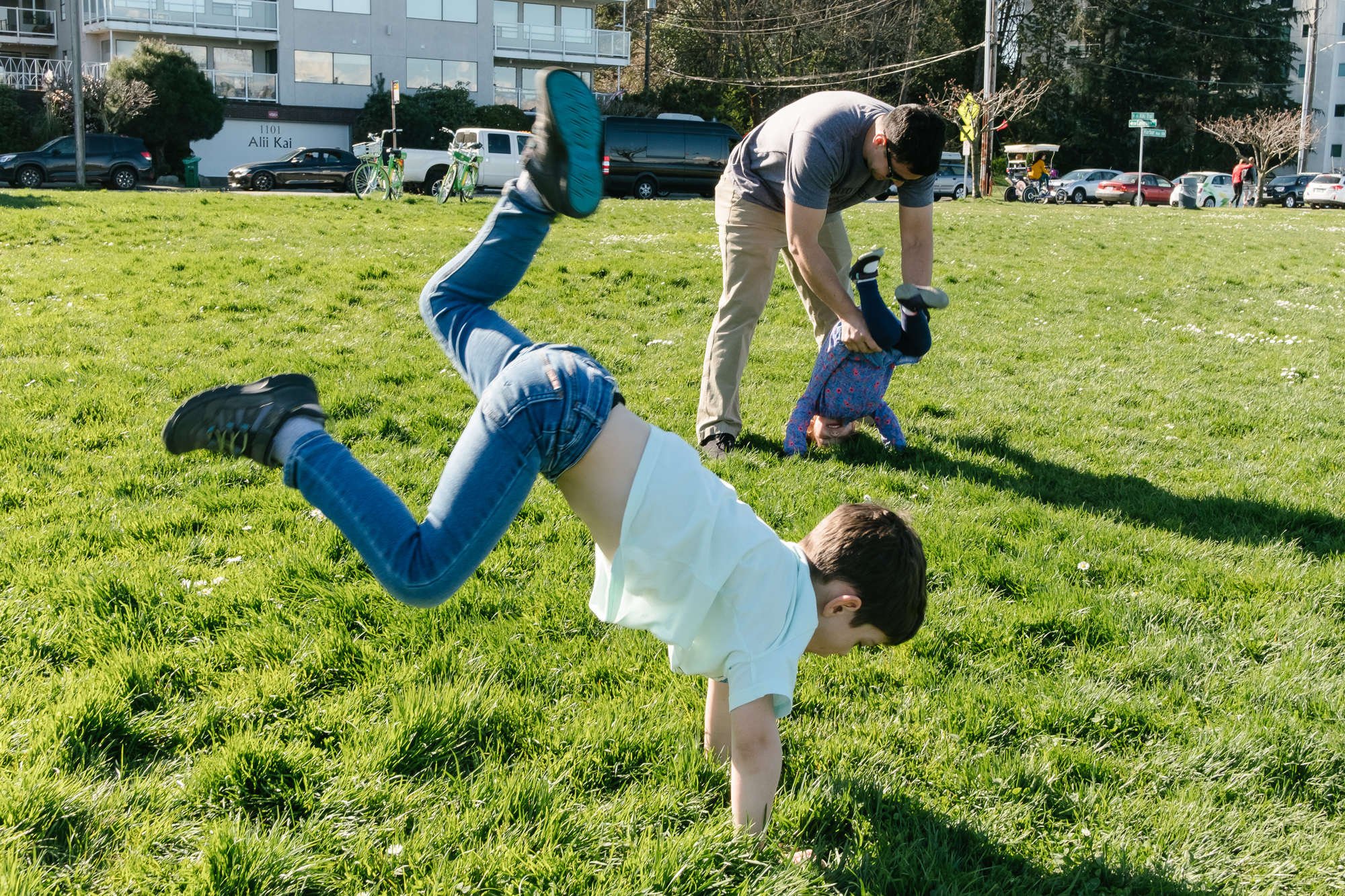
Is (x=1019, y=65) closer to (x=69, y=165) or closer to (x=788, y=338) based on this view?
(x=69, y=165)

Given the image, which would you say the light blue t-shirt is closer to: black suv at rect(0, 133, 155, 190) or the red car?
black suv at rect(0, 133, 155, 190)

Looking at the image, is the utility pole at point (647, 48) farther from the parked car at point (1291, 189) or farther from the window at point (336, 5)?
the parked car at point (1291, 189)

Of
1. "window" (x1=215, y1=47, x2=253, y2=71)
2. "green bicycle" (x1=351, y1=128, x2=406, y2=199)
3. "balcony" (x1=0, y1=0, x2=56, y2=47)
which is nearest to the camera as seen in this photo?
"green bicycle" (x1=351, y1=128, x2=406, y2=199)

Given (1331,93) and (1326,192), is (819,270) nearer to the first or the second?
(1326,192)

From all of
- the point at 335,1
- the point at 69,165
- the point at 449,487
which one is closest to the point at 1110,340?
the point at 449,487

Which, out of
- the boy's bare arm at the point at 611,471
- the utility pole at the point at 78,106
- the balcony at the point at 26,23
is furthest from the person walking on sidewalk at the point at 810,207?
the balcony at the point at 26,23

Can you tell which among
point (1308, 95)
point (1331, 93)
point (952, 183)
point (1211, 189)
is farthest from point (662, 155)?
point (1331, 93)

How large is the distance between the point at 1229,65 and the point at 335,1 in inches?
1769

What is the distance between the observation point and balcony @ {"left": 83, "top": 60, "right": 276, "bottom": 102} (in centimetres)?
4247

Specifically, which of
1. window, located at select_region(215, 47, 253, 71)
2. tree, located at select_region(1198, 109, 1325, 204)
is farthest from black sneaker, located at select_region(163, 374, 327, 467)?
tree, located at select_region(1198, 109, 1325, 204)

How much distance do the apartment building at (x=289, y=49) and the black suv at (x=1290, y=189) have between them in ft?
98.5

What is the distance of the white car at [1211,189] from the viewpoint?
137 ft

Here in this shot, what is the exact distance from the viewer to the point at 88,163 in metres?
28.6

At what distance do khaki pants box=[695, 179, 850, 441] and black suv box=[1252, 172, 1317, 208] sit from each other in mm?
46151
